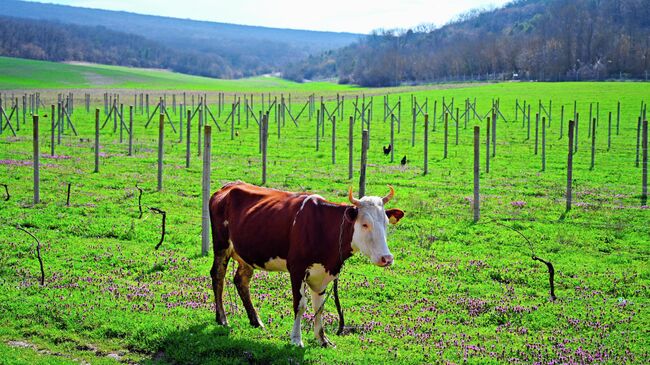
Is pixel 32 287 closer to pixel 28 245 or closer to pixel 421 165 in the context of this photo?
pixel 28 245

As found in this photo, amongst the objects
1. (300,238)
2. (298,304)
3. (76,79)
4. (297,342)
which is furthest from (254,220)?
(76,79)

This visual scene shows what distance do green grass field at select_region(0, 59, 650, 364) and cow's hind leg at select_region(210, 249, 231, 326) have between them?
0.19 m

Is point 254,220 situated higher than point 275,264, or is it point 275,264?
point 254,220

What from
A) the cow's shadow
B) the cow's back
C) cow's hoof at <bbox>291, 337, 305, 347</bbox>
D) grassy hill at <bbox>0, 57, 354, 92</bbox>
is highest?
grassy hill at <bbox>0, 57, 354, 92</bbox>

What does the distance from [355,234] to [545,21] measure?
172m

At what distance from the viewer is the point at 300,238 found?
888cm

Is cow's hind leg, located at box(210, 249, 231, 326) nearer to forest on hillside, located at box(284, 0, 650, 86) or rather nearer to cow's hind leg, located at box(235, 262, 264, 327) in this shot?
cow's hind leg, located at box(235, 262, 264, 327)

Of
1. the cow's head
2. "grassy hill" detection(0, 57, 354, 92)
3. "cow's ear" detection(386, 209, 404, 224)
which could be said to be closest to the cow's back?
the cow's head

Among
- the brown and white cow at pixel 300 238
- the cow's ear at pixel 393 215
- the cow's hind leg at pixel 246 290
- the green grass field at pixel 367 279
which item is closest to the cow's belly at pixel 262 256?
the brown and white cow at pixel 300 238

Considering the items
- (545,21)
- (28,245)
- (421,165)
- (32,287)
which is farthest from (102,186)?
(545,21)

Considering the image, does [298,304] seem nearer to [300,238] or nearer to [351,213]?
[300,238]

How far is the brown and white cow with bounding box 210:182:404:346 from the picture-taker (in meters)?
8.61

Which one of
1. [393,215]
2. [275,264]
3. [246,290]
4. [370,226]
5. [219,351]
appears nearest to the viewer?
[370,226]

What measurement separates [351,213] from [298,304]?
1.34m
